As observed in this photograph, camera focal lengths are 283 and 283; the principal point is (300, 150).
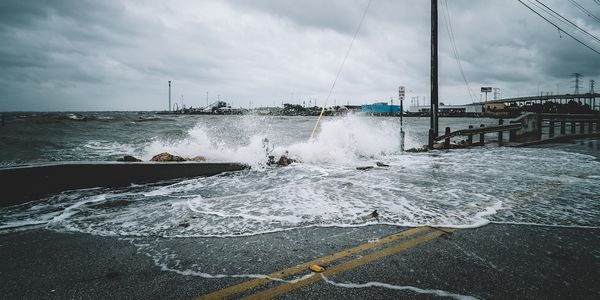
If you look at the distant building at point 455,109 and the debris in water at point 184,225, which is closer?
the debris in water at point 184,225

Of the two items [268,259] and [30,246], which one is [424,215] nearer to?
[268,259]

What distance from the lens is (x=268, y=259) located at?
308 centimetres

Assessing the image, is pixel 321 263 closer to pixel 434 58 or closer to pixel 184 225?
pixel 184 225

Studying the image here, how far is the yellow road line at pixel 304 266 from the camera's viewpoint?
246cm

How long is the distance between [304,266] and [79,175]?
609 cm

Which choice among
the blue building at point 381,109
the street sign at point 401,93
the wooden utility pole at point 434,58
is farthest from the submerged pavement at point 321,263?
the blue building at point 381,109

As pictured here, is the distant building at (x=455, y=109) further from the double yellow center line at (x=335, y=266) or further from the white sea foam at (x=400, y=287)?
the white sea foam at (x=400, y=287)

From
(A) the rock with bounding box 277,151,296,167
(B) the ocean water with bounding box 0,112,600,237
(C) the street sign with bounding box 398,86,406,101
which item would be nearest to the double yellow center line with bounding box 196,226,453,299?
(B) the ocean water with bounding box 0,112,600,237

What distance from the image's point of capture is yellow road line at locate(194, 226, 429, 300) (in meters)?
2.46

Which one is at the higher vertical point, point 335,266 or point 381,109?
point 381,109

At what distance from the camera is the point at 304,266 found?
9.55ft

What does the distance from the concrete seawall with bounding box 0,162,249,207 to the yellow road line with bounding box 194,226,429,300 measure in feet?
18.1

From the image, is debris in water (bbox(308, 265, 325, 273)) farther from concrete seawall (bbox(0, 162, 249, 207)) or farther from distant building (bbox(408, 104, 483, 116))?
distant building (bbox(408, 104, 483, 116))

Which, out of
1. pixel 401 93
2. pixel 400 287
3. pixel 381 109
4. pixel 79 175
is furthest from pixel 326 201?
pixel 381 109
